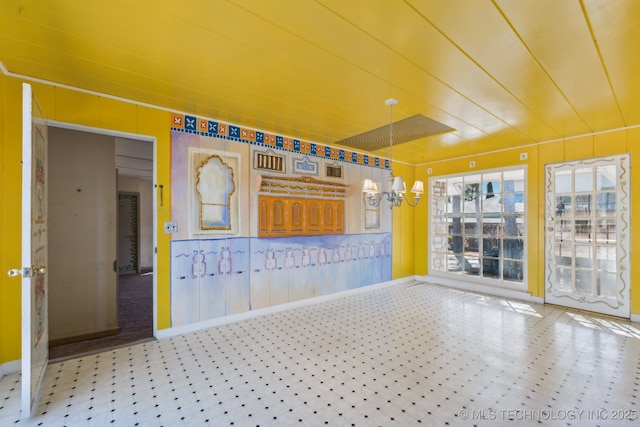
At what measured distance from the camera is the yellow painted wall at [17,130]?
250 cm

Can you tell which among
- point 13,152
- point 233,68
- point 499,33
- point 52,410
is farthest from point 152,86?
point 499,33

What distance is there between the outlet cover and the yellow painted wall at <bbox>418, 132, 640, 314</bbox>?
5105mm

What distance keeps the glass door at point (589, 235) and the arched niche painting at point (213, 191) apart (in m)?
4.93

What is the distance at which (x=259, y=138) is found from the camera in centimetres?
407

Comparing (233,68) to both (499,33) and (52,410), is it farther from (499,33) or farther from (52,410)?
(52,410)

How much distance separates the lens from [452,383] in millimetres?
2367

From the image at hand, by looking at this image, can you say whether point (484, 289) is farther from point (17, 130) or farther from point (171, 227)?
point (17, 130)

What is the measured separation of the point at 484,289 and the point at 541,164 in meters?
2.39

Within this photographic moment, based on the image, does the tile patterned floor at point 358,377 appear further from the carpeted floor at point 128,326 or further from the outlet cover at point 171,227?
the outlet cover at point 171,227

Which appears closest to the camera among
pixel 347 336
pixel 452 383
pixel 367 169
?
pixel 452 383

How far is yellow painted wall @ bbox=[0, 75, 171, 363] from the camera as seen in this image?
2496 mm

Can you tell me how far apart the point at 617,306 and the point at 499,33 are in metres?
4.38

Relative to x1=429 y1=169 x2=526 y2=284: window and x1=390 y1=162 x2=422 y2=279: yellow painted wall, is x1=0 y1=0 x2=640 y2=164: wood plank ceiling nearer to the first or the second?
x1=429 y1=169 x2=526 y2=284: window

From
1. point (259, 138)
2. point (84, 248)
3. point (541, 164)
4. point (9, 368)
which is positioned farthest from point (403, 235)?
point (9, 368)
